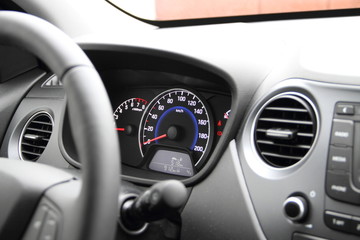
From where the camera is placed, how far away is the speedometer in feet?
4.68

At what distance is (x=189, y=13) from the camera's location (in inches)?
69.5

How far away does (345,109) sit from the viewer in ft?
3.34

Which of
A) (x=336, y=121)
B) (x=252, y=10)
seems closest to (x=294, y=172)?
(x=336, y=121)

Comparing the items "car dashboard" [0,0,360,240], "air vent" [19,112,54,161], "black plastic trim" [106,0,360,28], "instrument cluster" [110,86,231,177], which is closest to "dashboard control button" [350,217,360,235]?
"car dashboard" [0,0,360,240]

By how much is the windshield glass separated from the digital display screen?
0.56 m

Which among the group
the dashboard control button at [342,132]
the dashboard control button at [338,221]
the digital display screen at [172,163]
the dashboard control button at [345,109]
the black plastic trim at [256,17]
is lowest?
the digital display screen at [172,163]

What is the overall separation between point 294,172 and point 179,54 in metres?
0.47

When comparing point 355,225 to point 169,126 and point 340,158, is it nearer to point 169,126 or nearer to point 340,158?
point 340,158

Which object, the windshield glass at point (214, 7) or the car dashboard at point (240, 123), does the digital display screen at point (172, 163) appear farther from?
the windshield glass at point (214, 7)

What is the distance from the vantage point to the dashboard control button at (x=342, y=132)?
1002 mm

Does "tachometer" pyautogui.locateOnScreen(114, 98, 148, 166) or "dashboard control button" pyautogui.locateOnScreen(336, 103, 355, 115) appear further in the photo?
"tachometer" pyautogui.locateOnScreen(114, 98, 148, 166)

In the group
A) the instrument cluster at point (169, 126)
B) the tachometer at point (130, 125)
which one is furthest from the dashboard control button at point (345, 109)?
the tachometer at point (130, 125)

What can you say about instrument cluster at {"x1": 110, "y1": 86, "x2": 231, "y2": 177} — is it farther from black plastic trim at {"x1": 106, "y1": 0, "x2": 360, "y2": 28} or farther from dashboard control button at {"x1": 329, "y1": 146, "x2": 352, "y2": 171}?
dashboard control button at {"x1": 329, "y1": 146, "x2": 352, "y2": 171}

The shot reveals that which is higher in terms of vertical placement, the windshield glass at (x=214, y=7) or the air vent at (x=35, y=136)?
the windshield glass at (x=214, y=7)
